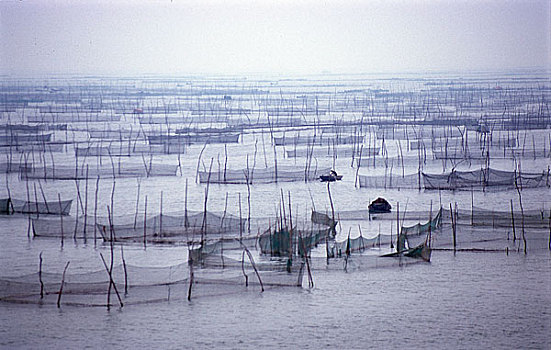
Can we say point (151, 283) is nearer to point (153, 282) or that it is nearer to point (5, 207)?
point (153, 282)

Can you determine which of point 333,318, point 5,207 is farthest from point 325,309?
point 5,207

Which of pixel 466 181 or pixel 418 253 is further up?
pixel 466 181

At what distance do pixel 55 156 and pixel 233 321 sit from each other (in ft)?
32.0

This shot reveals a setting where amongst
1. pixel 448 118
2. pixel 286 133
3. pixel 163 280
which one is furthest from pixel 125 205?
pixel 448 118

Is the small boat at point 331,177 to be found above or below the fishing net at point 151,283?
above

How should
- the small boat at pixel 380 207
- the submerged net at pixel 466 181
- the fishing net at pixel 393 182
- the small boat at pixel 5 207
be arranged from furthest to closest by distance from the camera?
1. the fishing net at pixel 393 182
2. the submerged net at pixel 466 181
3. the small boat at pixel 380 207
4. the small boat at pixel 5 207

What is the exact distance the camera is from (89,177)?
503 inches

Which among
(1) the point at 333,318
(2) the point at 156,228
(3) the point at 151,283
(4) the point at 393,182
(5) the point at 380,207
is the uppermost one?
(4) the point at 393,182

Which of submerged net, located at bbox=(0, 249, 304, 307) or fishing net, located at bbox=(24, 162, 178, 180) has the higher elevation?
fishing net, located at bbox=(24, 162, 178, 180)

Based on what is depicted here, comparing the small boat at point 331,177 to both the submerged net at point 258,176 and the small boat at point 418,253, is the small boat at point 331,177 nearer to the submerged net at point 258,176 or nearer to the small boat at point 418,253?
the submerged net at point 258,176

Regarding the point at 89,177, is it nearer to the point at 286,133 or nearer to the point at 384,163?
the point at 384,163

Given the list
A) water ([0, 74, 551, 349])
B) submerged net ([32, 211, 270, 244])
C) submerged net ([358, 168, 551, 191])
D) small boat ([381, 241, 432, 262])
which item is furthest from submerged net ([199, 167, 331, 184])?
small boat ([381, 241, 432, 262])

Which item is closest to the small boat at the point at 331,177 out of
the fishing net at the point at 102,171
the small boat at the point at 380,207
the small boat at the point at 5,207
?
the fishing net at the point at 102,171

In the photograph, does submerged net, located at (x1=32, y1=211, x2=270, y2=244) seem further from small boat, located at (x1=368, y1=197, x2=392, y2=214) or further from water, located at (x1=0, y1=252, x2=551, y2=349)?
small boat, located at (x1=368, y1=197, x2=392, y2=214)
